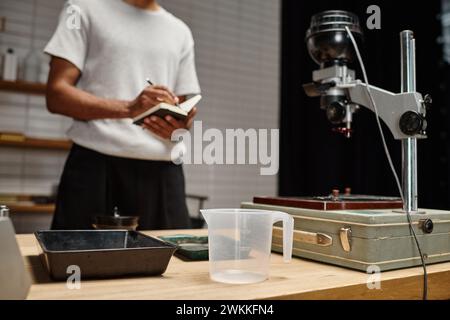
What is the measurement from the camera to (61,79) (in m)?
1.53

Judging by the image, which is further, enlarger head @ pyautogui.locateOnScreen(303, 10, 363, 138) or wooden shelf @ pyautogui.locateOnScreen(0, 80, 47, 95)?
wooden shelf @ pyautogui.locateOnScreen(0, 80, 47, 95)

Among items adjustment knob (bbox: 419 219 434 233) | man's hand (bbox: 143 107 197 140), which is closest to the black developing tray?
adjustment knob (bbox: 419 219 434 233)

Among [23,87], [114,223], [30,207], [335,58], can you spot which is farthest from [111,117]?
[23,87]

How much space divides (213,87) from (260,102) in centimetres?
54

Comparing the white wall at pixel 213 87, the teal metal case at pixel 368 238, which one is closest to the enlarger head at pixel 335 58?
the teal metal case at pixel 368 238

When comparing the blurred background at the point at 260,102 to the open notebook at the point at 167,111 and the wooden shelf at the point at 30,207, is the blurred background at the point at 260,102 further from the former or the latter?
the open notebook at the point at 167,111

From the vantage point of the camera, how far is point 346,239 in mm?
832

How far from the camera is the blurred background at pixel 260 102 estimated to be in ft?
9.46

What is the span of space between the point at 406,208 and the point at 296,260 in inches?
10.6

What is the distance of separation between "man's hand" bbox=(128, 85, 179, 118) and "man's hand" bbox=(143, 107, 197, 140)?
4 centimetres

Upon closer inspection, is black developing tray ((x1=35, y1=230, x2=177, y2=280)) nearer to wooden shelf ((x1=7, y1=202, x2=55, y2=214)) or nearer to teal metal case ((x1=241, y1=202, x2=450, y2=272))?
teal metal case ((x1=241, y1=202, x2=450, y2=272))

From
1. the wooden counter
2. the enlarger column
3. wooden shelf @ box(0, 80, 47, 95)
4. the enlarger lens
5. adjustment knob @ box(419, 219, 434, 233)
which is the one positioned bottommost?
the wooden counter

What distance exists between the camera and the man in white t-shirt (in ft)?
4.94
